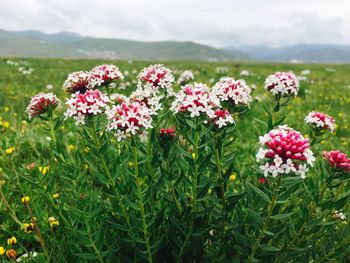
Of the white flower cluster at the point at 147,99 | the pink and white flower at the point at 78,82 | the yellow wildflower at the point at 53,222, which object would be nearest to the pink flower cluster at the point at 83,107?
the white flower cluster at the point at 147,99

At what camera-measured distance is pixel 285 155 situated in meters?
2.24

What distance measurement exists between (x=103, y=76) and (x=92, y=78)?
11 cm

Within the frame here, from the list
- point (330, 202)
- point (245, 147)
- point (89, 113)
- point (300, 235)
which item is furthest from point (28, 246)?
point (245, 147)

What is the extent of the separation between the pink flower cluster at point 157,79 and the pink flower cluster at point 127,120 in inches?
25.1

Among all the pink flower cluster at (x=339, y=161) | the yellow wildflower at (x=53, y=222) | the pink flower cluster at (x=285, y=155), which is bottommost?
the yellow wildflower at (x=53, y=222)

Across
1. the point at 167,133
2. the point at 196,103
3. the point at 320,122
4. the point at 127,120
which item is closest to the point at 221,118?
the point at 196,103

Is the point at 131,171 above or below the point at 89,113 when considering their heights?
below

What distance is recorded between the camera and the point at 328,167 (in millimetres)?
2998

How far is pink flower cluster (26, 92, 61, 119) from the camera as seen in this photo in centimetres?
302

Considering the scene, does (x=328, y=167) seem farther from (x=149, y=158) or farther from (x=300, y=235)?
(x=149, y=158)

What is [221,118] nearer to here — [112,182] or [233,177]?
[112,182]

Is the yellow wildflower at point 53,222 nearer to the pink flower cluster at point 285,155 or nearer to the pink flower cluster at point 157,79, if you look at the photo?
the pink flower cluster at point 157,79

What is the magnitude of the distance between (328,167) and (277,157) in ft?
3.48

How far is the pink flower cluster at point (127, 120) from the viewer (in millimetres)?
2525
